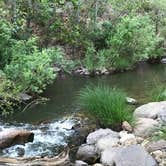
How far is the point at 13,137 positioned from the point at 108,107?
2.23m

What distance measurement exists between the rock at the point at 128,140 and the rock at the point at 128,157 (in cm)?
65

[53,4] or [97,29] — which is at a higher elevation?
[53,4]

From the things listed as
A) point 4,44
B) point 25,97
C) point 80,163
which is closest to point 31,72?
point 25,97

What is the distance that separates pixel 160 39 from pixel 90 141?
17970 millimetres

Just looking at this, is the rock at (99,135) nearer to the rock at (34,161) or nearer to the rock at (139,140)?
the rock at (139,140)

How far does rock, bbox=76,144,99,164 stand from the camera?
25.4 feet

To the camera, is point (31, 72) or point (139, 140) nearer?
point (139, 140)

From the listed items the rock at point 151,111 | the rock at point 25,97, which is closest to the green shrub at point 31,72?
the rock at point 25,97

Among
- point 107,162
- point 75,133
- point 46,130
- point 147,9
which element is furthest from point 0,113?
point 147,9

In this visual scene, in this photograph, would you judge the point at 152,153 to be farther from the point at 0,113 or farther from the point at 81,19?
the point at 81,19

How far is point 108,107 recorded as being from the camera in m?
9.11

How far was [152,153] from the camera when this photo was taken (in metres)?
7.11

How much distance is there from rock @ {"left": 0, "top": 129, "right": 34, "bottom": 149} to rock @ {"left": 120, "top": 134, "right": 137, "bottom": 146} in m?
2.30

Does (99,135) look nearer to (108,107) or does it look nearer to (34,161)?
(108,107)
